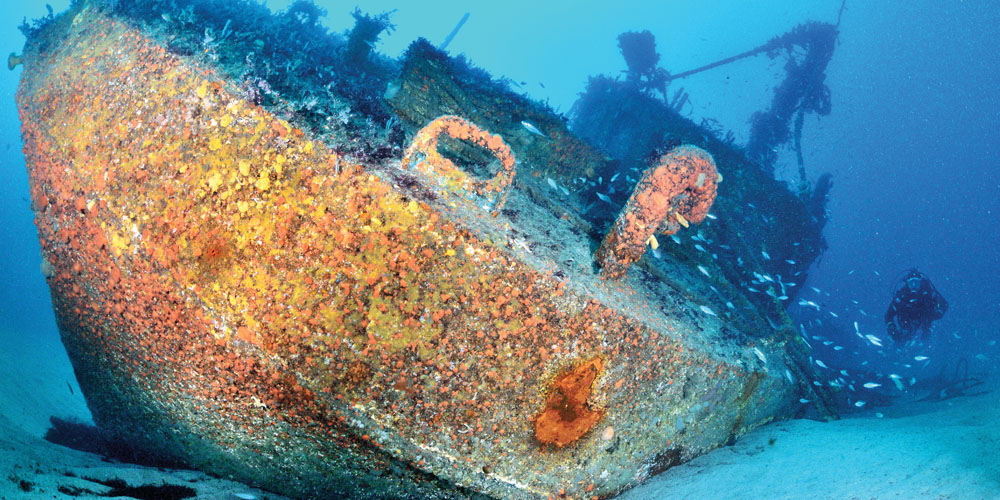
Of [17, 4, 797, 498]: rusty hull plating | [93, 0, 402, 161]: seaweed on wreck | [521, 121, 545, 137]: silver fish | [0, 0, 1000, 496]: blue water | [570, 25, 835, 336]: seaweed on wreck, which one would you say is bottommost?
[17, 4, 797, 498]: rusty hull plating

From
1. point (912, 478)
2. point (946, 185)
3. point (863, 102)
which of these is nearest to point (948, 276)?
point (946, 185)

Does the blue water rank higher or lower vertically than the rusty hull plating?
higher

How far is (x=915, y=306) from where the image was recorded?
9.56 meters

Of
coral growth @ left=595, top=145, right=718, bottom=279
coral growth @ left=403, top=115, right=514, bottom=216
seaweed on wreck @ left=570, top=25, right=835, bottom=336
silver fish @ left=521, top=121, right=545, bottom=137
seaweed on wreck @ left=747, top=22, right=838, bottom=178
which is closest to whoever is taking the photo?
coral growth @ left=403, top=115, right=514, bottom=216

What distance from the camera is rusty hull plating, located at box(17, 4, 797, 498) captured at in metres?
2.32

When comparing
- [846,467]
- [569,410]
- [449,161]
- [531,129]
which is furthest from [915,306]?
[449,161]

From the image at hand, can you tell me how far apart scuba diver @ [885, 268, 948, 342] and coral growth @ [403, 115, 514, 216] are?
11.6m

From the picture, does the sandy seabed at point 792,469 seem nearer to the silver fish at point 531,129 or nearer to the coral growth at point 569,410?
the coral growth at point 569,410

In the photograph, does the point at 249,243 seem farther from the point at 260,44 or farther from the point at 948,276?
the point at 948,276

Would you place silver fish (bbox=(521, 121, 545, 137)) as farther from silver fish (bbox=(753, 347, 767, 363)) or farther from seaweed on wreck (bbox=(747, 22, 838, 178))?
seaweed on wreck (bbox=(747, 22, 838, 178))

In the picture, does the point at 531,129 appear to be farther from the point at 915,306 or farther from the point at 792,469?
the point at 915,306

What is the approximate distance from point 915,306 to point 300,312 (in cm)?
1316

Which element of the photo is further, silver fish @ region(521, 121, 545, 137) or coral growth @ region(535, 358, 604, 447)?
silver fish @ region(521, 121, 545, 137)

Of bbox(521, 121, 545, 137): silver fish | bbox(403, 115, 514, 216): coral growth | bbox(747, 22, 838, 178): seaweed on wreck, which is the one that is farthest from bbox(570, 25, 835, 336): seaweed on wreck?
bbox(403, 115, 514, 216): coral growth
